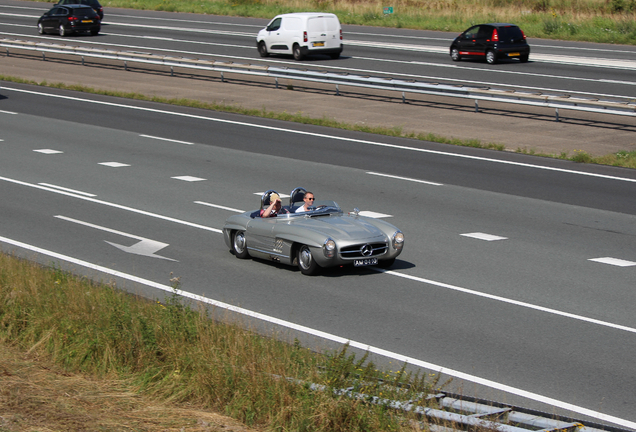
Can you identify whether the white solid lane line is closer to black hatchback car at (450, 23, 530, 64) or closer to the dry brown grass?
the dry brown grass

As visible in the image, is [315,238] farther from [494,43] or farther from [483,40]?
[483,40]

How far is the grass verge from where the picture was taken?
6430mm

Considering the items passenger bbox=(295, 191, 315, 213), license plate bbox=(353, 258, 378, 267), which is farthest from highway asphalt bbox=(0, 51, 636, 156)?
license plate bbox=(353, 258, 378, 267)

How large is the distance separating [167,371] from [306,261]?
4403mm

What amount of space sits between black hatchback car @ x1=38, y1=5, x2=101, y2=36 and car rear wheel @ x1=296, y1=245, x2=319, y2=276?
4267cm

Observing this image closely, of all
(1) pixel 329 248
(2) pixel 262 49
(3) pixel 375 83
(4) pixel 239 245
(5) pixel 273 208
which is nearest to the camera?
(1) pixel 329 248

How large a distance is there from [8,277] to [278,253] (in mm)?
3624

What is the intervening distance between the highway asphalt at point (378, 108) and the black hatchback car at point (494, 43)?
9.38m

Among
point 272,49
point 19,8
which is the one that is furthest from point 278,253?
point 19,8

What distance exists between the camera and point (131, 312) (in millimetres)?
8680

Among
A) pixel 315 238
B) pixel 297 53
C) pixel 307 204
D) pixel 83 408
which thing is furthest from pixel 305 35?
pixel 83 408

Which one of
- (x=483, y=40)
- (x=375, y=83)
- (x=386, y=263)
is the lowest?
(x=386, y=263)

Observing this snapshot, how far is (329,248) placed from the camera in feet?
37.3

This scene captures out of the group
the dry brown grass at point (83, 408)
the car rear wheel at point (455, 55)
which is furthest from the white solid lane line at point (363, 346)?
the car rear wheel at point (455, 55)
